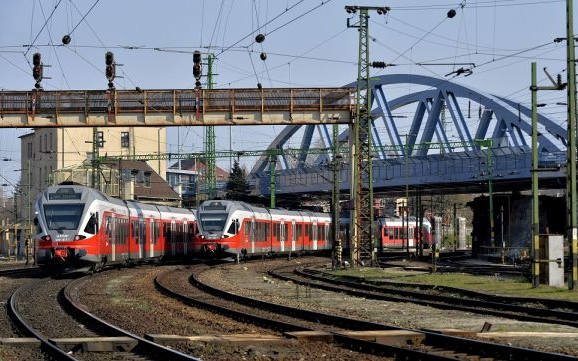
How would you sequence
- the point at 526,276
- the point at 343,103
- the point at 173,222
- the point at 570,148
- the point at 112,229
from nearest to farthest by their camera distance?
the point at 570,148
the point at 526,276
the point at 112,229
the point at 343,103
the point at 173,222

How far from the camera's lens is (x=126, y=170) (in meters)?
100

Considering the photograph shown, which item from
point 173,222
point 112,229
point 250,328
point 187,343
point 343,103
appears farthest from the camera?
point 173,222

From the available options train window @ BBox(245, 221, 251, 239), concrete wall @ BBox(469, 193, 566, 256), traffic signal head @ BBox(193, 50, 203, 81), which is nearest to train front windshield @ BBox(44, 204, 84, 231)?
traffic signal head @ BBox(193, 50, 203, 81)

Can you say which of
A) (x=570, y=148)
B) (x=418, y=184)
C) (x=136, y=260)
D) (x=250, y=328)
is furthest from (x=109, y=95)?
(x=418, y=184)

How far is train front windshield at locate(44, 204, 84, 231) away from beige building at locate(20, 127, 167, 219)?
2600 inches

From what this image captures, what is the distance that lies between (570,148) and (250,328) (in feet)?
43.5

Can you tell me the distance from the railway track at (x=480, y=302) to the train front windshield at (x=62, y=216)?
898 cm

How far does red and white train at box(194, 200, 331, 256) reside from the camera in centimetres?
4909

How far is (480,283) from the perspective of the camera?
30422 mm

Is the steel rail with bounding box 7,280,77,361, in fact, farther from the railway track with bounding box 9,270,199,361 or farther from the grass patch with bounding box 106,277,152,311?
the grass patch with bounding box 106,277,152,311

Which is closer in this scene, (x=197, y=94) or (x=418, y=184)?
(x=197, y=94)

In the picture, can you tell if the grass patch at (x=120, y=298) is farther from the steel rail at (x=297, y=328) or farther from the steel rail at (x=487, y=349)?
the steel rail at (x=487, y=349)

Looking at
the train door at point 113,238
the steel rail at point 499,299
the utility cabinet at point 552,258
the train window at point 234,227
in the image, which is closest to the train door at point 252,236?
the train window at point 234,227

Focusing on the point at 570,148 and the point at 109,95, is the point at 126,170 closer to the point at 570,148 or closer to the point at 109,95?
the point at 109,95
